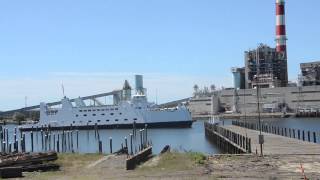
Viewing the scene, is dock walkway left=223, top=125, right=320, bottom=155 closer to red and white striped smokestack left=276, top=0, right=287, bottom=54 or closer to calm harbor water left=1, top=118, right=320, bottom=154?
calm harbor water left=1, top=118, right=320, bottom=154

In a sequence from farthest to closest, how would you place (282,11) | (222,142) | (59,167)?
(282,11), (222,142), (59,167)

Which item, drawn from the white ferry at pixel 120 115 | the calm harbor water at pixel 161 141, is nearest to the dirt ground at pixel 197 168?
the calm harbor water at pixel 161 141

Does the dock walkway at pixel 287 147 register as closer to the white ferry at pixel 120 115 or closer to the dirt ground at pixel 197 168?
the dirt ground at pixel 197 168

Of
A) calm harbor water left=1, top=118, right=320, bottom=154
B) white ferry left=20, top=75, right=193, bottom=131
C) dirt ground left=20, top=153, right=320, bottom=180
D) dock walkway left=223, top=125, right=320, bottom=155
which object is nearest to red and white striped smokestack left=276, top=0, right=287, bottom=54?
white ferry left=20, top=75, right=193, bottom=131

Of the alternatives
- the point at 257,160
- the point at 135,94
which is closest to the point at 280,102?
the point at 135,94

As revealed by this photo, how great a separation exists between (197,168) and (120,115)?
113806 mm

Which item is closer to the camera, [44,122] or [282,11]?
[44,122]

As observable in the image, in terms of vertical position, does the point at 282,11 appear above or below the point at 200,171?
above

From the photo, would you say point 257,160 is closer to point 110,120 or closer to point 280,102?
point 110,120

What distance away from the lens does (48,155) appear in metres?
30.1

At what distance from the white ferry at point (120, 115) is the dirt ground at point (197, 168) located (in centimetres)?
10001

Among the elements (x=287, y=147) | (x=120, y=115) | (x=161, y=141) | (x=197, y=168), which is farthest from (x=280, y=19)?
(x=197, y=168)

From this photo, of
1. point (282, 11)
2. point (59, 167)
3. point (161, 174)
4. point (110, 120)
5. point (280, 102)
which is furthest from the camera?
point (280, 102)

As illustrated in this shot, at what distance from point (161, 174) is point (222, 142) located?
41.9 metres
